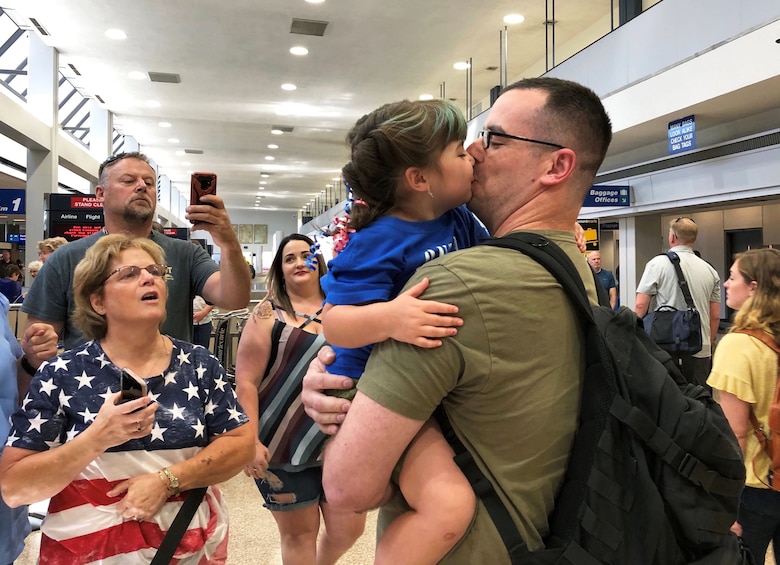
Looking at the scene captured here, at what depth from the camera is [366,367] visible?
40.2 inches

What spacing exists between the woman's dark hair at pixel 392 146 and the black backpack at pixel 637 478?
13.6 inches

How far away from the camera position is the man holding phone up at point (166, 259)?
7.51 feet

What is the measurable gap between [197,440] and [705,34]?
655 centimetres

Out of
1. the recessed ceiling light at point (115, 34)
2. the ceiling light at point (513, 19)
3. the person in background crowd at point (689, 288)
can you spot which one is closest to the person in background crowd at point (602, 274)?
the person in background crowd at point (689, 288)

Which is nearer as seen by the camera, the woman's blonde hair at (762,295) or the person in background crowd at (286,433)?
the woman's blonde hair at (762,295)

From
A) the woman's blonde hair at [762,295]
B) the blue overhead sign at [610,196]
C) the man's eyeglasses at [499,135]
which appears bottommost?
the woman's blonde hair at [762,295]

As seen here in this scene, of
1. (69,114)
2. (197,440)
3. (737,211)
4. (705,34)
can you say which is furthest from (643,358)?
(69,114)

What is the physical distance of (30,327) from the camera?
2.04 m

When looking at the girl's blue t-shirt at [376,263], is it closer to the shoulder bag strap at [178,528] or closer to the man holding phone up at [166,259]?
the shoulder bag strap at [178,528]

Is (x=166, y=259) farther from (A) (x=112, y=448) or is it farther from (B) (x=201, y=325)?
(B) (x=201, y=325)

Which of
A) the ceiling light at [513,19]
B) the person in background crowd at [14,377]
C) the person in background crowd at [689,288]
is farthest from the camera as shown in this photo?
the ceiling light at [513,19]

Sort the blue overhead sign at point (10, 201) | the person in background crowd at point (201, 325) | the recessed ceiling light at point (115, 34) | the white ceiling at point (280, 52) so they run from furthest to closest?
1. the blue overhead sign at point (10, 201)
2. the recessed ceiling light at point (115, 34)
3. the white ceiling at point (280, 52)
4. the person in background crowd at point (201, 325)

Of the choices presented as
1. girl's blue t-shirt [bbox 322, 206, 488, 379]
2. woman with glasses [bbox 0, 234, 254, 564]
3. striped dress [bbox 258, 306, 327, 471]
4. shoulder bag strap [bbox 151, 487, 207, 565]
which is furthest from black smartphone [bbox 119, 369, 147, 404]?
striped dress [bbox 258, 306, 327, 471]

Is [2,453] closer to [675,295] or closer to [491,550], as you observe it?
[491,550]
